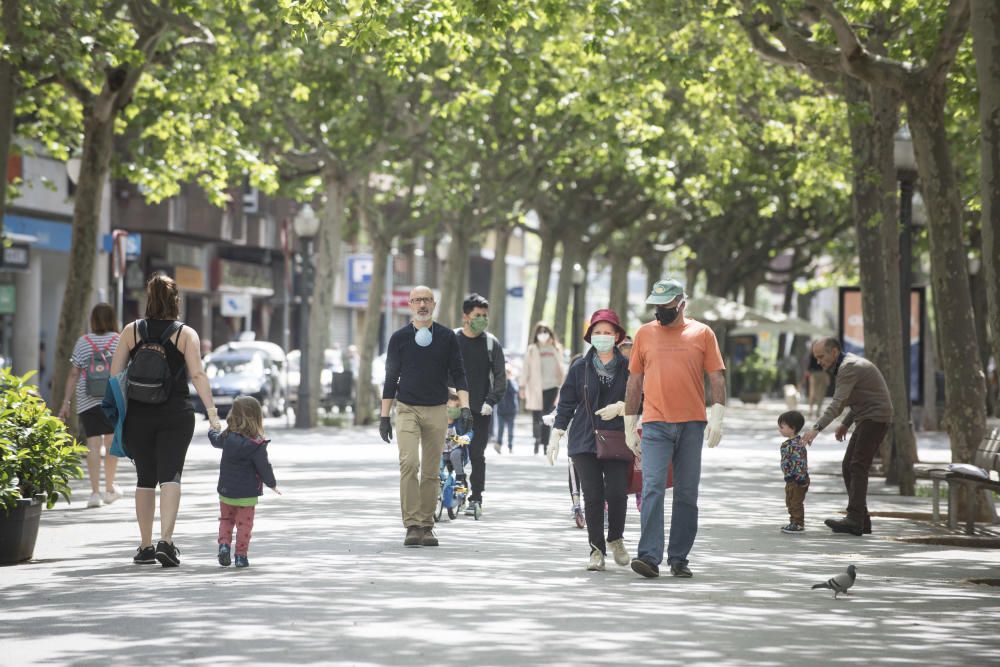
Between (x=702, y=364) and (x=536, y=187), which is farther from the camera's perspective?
(x=536, y=187)

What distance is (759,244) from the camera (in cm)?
6166

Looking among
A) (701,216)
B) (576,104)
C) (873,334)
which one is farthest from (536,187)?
(873,334)

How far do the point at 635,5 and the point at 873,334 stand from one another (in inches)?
213

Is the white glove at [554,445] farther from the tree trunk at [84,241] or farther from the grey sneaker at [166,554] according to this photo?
the tree trunk at [84,241]

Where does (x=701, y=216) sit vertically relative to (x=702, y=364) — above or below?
above

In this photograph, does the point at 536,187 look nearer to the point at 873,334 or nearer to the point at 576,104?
the point at 576,104

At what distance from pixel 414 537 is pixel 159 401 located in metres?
2.28

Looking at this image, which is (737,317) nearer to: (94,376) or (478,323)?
(94,376)

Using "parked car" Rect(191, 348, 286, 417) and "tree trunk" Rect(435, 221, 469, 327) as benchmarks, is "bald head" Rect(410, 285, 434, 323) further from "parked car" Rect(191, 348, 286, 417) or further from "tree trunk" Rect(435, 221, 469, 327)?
"tree trunk" Rect(435, 221, 469, 327)

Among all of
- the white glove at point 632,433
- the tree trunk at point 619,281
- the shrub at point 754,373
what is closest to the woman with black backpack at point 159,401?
the white glove at point 632,433

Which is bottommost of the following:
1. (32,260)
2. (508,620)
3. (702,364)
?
(508,620)

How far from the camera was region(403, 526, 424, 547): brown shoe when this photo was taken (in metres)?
13.7

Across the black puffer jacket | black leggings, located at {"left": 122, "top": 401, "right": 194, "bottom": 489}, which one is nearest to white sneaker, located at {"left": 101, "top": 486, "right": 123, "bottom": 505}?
black leggings, located at {"left": 122, "top": 401, "right": 194, "bottom": 489}

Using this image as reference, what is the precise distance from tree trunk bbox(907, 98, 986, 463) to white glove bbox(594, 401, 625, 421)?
550cm
